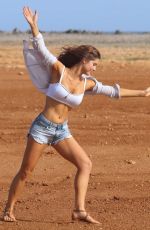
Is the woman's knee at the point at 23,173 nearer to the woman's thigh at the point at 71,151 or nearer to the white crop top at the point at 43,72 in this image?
the woman's thigh at the point at 71,151

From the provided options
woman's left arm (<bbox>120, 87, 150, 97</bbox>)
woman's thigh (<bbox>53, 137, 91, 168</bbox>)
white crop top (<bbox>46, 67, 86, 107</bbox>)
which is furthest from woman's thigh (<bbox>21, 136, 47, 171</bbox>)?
woman's left arm (<bbox>120, 87, 150, 97</bbox>)

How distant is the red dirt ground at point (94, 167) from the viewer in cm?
823

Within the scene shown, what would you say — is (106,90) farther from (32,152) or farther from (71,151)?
(32,152)

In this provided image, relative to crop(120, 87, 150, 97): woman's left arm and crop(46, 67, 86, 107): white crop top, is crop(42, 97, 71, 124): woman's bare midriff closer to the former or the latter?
crop(46, 67, 86, 107): white crop top

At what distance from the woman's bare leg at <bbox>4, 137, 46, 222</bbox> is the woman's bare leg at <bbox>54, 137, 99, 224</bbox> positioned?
20cm

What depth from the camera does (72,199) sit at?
355 inches

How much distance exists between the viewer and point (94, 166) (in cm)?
1085

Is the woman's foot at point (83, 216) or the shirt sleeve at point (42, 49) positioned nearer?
the shirt sleeve at point (42, 49)

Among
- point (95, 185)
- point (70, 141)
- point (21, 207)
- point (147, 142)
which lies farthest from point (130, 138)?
point (70, 141)

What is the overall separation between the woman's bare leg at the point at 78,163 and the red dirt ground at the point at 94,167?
169 millimetres

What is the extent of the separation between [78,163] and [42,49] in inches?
43.7

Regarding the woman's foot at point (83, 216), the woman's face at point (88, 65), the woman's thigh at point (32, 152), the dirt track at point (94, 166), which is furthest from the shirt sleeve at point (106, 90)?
the dirt track at point (94, 166)

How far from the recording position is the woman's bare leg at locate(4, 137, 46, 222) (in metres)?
7.55

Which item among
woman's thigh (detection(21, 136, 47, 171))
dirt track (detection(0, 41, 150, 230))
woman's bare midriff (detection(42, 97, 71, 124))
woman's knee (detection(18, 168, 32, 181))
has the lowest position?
dirt track (detection(0, 41, 150, 230))
